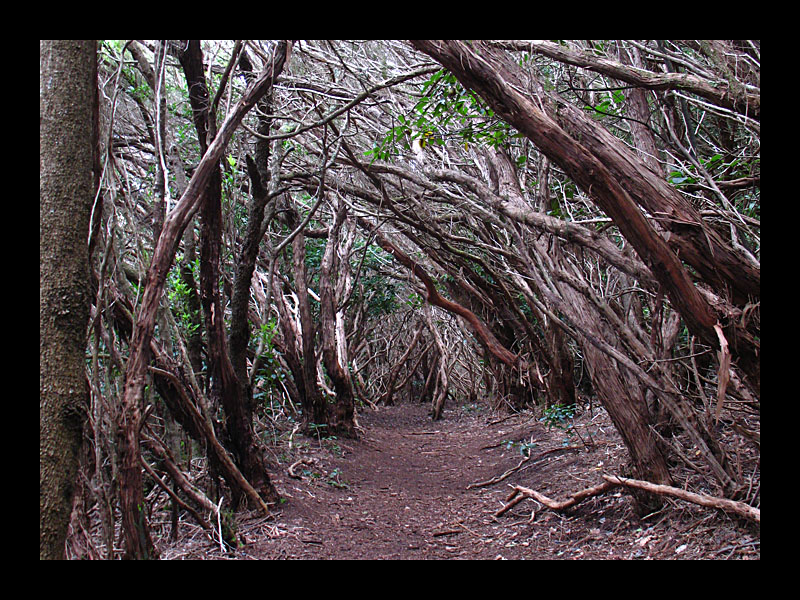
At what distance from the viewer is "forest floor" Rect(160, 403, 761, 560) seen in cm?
322

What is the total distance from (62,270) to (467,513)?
11.6 ft

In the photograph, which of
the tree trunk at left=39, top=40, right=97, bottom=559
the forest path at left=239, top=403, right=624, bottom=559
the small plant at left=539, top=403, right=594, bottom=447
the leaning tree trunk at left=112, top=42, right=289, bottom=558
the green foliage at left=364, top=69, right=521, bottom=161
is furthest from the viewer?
the small plant at left=539, top=403, right=594, bottom=447

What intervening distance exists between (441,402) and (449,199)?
5.83m

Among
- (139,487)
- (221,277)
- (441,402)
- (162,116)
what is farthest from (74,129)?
(441,402)

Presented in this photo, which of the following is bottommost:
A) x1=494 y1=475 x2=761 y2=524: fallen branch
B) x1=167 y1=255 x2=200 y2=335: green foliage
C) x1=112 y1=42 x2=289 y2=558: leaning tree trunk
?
x1=494 y1=475 x2=761 y2=524: fallen branch

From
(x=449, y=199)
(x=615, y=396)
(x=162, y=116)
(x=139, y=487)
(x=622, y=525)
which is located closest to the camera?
(x=139, y=487)

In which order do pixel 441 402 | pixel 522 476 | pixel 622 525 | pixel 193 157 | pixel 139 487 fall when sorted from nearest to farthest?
pixel 139 487, pixel 622 525, pixel 522 476, pixel 193 157, pixel 441 402

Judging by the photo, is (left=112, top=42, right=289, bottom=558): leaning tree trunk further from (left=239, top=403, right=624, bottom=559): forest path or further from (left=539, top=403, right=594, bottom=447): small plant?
(left=539, top=403, right=594, bottom=447): small plant

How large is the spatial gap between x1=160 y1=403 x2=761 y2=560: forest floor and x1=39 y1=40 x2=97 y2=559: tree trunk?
1.53 meters

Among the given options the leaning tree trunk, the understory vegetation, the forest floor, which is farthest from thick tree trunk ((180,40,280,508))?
the leaning tree trunk

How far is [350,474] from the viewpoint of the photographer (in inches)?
232

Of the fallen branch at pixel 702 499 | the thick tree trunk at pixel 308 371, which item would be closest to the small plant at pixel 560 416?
the thick tree trunk at pixel 308 371

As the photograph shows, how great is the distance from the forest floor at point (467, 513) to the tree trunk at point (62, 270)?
1.53 metres
